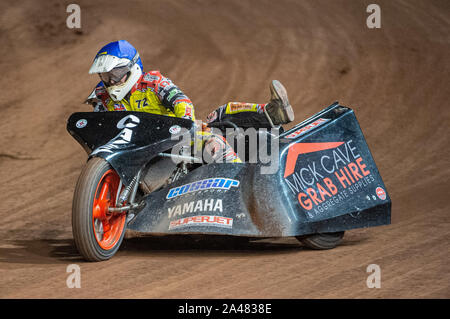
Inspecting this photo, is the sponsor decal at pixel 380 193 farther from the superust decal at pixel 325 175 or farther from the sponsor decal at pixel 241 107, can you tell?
the sponsor decal at pixel 241 107

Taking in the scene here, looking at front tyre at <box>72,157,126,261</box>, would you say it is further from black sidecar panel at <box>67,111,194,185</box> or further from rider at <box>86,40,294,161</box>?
rider at <box>86,40,294,161</box>

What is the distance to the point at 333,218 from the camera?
5.89 meters

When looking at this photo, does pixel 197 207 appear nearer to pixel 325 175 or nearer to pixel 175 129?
pixel 175 129

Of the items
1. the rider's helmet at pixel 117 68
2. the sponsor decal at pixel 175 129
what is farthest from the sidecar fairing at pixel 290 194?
the rider's helmet at pixel 117 68

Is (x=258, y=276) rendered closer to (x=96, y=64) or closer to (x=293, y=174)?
(x=293, y=174)

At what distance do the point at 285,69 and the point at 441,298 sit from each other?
9633 mm

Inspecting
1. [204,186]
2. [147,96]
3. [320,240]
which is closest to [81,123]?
[147,96]

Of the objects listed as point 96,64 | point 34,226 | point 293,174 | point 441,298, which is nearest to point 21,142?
point 34,226

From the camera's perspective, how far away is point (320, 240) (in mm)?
5965

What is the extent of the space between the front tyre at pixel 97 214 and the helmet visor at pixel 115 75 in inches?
37.3

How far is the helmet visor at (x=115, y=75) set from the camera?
244 inches

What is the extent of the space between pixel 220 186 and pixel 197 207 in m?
0.25

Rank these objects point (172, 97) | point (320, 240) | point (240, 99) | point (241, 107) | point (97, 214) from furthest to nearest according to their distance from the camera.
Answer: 1. point (240, 99)
2. point (241, 107)
3. point (172, 97)
4. point (320, 240)
5. point (97, 214)

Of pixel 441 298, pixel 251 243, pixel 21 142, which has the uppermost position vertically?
pixel 21 142
